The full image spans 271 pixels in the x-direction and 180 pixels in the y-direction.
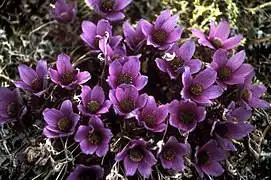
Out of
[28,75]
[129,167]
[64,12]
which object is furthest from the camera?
[64,12]

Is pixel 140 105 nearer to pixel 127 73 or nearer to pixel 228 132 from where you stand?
pixel 127 73

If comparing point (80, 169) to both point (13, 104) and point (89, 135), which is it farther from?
point (13, 104)

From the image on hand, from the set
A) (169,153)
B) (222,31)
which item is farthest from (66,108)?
(222,31)

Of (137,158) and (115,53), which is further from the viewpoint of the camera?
(115,53)

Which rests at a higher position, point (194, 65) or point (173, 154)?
point (194, 65)

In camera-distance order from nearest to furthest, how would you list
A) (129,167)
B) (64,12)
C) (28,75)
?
(129,167), (28,75), (64,12)

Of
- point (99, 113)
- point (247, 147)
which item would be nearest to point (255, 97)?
point (247, 147)

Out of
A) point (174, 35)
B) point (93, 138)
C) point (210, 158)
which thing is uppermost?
point (174, 35)
